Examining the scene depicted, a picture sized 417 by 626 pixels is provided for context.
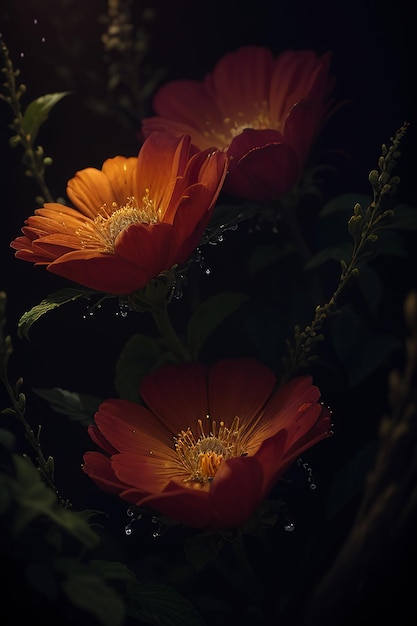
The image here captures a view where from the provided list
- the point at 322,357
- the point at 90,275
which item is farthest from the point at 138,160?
the point at 322,357

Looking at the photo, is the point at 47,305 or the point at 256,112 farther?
the point at 256,112

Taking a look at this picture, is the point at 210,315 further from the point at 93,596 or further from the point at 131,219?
the point at 93,596

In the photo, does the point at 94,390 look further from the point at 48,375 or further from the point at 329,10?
the point at 329,10

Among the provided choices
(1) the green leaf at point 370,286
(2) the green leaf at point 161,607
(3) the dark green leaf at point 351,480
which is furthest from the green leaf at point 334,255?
(2) the green leaf at point 161,607

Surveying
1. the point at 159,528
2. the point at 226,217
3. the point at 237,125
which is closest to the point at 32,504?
the point at 159,528

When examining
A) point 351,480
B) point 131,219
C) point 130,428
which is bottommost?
point 351,480

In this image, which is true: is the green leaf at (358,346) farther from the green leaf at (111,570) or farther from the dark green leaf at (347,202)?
the green leaf at (111,570)
